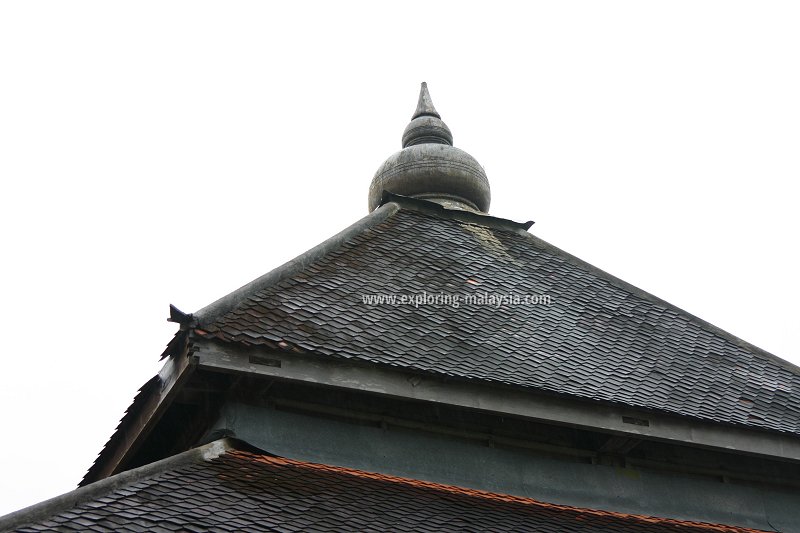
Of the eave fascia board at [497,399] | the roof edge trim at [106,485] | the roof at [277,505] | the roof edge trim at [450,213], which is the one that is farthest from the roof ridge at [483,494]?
the roof edge trim at [450,213]

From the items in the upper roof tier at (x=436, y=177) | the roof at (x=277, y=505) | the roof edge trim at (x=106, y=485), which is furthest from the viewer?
the upper roof tier at (x=436, y=177)

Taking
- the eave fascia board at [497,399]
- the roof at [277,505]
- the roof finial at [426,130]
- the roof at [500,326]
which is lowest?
the roof at [277,505]

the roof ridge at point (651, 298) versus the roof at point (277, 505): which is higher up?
the roof ridge at point (651, 298)

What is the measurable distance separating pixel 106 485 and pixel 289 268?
3.76 m

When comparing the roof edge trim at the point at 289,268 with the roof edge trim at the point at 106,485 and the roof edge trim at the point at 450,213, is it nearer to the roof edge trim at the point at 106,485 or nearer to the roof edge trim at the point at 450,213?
the roof edge trim at the point at 450,213

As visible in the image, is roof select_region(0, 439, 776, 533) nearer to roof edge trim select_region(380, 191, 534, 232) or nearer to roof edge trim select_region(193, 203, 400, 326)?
roof edge trim select_region(193, 203, 400, 326)

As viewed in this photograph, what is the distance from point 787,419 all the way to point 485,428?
10.2 feet

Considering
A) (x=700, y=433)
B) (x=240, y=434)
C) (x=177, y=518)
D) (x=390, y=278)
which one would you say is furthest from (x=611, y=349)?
(x=177, y=518)

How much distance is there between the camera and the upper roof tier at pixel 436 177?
16875mm

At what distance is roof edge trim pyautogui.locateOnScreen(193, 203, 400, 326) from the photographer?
10023 millimetres

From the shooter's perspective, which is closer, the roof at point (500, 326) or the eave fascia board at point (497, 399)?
the eave fascia board at point (497, 399)

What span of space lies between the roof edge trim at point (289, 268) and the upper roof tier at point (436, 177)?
2.21 metres

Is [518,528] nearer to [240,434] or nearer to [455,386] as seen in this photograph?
[455,386]

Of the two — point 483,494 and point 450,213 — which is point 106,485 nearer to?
point 483,494
